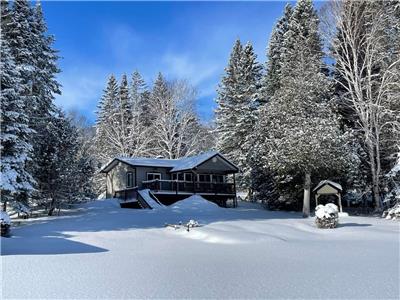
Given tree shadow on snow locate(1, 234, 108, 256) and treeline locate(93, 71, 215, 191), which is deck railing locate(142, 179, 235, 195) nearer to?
treeline locate(93, 71, 215, 191)

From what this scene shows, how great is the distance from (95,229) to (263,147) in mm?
13177

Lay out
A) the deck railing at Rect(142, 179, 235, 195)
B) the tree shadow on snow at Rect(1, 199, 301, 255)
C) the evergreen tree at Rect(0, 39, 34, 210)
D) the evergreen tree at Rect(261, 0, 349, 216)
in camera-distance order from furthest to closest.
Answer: the deck railing at Rect(142, 179, 235, 195)
the evergreen tree at Rect(261, 0, 349, 216)
the evergreen tree at Rect(0, 39, 34, 210)
the tree shadow on snow at Rect(1, 199, 301, 255)

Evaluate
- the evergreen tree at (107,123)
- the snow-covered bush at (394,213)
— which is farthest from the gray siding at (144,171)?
the snow-covered bush at (394,213)

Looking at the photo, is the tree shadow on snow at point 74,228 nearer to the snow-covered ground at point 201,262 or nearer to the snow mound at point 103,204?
the snow-covered ground at point 201,262

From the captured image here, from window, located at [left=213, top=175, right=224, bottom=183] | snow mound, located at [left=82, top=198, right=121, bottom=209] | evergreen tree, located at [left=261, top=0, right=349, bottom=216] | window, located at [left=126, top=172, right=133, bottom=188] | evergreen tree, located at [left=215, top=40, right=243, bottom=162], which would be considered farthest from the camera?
evergreen tree, located at [left=215, top=40, right=243, bottom=162]

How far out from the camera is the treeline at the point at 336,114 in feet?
80.8

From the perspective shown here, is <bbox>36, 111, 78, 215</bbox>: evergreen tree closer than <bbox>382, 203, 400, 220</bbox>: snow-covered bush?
No

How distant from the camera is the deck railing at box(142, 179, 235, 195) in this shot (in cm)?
3147

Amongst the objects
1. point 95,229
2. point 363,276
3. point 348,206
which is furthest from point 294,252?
point 348,206

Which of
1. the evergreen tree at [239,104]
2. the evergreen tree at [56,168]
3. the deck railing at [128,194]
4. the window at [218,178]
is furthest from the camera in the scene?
the evergreen tree at [239,104]

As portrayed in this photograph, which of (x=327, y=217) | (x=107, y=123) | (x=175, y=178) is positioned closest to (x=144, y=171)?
(x=175, y=178)

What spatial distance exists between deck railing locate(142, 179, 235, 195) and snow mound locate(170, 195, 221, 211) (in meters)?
1.73

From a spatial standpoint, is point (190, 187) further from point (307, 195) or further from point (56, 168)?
point (56, 168)

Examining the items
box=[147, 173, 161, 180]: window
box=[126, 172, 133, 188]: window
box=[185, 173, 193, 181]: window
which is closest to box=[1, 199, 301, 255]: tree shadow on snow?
box=[126, 172, 133, 188]: window
